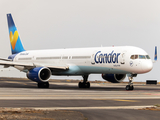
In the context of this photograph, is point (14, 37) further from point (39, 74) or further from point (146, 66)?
point (146, 66)

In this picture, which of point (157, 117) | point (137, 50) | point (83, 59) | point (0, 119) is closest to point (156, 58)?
point (137, 50)

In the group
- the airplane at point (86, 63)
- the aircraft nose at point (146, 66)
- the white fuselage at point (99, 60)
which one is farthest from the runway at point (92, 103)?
the airplane at point (86, 63)

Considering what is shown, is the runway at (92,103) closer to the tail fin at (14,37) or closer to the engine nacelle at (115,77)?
the engine nacelle at (115,77)

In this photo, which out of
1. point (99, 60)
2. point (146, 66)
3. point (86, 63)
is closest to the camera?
point (146, 66)

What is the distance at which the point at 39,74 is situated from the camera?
33.1 metres

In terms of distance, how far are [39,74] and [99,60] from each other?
6.16 metres

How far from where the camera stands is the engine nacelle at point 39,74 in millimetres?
33125

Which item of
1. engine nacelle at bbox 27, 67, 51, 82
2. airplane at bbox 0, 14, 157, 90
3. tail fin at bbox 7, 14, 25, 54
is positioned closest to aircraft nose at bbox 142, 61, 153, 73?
airplane at bbox 0, 14, 157, 90

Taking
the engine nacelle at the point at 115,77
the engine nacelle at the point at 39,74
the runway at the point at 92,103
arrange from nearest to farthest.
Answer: the runway at the point at 92,103 < the engine nacelle at the point at 39,74 < the engine nacelle at the point at 115,77

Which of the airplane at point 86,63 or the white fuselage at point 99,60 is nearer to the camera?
the white fuselage at point 99,60

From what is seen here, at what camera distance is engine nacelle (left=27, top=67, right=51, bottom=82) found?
109 ft

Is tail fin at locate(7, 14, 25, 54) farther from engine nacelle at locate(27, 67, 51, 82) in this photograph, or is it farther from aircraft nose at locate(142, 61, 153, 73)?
aircraft nose at locate(142, 61, 153, 73)

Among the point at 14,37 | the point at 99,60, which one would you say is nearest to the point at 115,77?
the point at 99,60

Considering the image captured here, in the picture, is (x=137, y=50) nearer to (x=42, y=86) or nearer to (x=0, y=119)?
(x=42, y=86)
